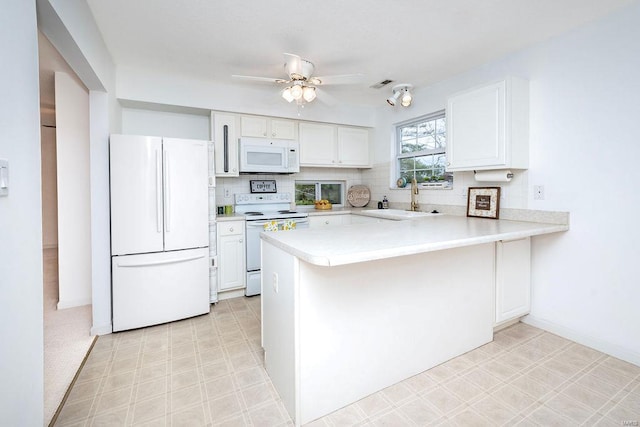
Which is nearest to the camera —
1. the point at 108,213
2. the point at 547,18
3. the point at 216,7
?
the point at 216,7

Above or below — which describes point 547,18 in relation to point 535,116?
above

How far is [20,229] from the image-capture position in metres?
1.14

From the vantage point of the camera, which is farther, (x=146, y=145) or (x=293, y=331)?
(x=146, y=145)

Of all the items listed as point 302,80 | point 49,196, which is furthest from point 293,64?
point 49,196

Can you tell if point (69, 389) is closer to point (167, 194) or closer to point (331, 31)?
point (167, 194)

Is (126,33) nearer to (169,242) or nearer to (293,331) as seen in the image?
(169,242)

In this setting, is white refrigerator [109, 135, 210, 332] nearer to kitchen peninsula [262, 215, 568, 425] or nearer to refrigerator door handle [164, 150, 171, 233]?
refrigerator door handle [164, 150, 171, 233]

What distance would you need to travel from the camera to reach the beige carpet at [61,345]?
1.81 metres

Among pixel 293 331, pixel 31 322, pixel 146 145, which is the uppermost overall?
pixel 146 145

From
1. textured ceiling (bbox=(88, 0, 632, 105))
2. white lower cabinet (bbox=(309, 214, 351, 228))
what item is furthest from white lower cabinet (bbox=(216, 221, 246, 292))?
textured ceiling (bbox=(88, 0, 632, 105))

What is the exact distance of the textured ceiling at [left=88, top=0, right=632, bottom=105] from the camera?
2.05 m

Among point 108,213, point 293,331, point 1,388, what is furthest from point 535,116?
point 108,213

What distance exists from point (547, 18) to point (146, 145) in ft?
10.9

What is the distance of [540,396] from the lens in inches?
68.8
